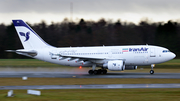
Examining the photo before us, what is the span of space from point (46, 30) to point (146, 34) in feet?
112

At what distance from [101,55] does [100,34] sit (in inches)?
1557

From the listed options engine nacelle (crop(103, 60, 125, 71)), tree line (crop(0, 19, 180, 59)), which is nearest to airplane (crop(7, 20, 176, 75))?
engine nacelle (crop(103, 60, 125, 71))

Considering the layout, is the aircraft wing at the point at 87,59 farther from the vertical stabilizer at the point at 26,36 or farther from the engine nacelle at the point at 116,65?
the vertical stabilizer at the point at 26,36

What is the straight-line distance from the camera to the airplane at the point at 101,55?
102 feet

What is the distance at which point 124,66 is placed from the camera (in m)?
30.4

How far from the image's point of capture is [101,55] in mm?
32406

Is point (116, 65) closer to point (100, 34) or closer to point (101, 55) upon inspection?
point (101, 55)

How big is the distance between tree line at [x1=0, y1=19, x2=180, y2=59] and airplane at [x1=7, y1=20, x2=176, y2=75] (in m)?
33.4

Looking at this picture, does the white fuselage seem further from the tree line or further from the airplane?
the tree line

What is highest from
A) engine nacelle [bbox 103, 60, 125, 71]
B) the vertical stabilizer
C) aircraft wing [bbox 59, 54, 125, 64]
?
the vertical stabilizer

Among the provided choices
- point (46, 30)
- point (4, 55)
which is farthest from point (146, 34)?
point (4, 55)

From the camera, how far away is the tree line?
226 ft

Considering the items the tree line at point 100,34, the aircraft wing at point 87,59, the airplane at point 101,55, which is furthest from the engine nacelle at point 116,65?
the tree line at point 100,34

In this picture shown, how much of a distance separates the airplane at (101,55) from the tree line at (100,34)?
33440 millimetres
